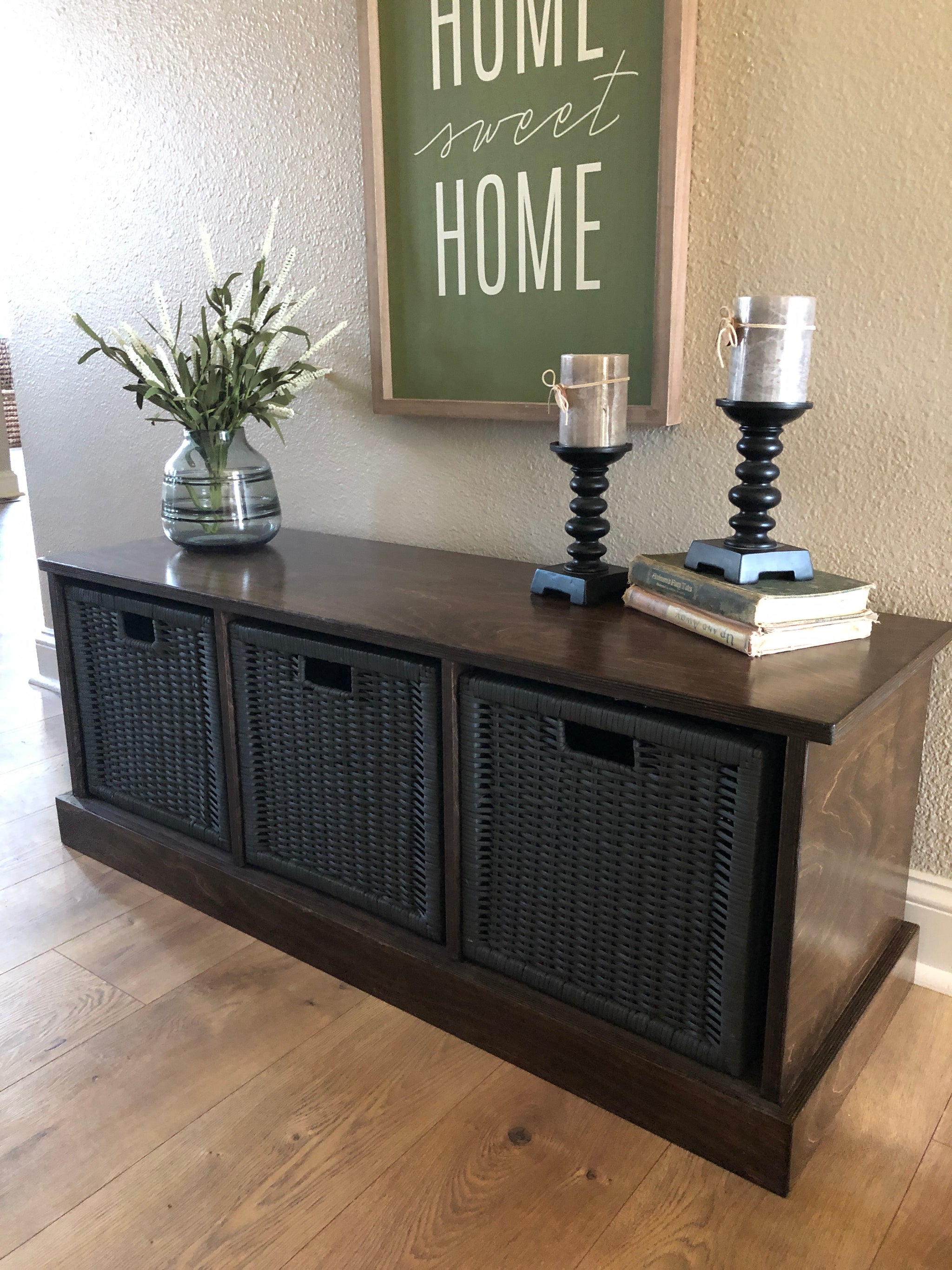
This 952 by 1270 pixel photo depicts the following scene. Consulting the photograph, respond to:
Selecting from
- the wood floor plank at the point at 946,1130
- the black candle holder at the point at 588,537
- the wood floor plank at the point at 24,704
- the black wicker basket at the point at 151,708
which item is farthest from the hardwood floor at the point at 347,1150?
the wood floor plank at the point at 24,704

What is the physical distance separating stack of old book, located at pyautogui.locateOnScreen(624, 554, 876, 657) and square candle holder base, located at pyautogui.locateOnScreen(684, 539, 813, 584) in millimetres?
11

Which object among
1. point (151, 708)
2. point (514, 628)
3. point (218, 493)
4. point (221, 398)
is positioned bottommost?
point (151, 708)

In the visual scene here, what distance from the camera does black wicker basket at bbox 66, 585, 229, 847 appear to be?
1.60 metres

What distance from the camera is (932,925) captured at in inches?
56.7

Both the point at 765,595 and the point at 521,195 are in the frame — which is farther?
the point at 521,195

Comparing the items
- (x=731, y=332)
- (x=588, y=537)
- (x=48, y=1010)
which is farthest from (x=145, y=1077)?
(x=731, y=332)

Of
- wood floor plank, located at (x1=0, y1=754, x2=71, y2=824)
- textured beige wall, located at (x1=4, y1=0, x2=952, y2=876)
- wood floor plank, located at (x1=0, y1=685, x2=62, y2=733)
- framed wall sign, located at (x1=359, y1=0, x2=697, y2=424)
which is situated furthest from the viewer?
wood floor plank, located at (x1=0, y1=685, x2=62, y2=733)

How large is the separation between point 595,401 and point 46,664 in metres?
2.06

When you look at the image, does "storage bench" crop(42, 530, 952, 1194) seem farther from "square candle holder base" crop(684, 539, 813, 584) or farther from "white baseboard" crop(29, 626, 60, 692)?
"white baseboard" crop(29, 626, 60, 692)

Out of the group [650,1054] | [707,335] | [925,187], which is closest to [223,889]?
[650,1054]

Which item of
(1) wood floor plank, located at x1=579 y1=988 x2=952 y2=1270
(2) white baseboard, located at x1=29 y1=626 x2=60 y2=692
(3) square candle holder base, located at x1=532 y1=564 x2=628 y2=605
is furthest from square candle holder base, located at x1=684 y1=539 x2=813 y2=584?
(2) white baseboard, located at x1=29 y1=626 x2=60 y2=692

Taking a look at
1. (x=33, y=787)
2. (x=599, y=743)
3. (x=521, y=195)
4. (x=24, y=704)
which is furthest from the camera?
(x=24, y=704)

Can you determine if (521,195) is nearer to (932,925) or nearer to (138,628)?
(138,628)

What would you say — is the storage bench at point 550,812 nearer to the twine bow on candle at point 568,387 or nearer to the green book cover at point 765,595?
the green book cover at point 765,595
